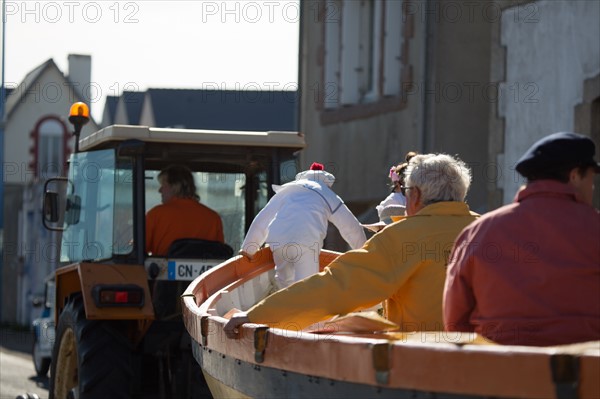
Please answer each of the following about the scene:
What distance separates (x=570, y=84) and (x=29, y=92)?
4862 cm

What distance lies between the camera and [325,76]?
2244 centimetres

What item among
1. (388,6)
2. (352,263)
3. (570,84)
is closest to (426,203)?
(352,263)

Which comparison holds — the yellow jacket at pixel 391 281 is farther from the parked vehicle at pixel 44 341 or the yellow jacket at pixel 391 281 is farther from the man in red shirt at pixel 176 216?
the parked vehicle at pixel 44 341

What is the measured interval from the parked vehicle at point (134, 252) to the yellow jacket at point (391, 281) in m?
3.63

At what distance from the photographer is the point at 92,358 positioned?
9.30m

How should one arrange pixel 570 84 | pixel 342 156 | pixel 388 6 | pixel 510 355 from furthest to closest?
pixel 342 156 < pixel 388 6 < pixel 570 84 < pixel 510 355

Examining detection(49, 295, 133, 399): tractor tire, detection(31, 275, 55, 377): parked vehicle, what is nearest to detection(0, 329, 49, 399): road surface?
detection(31, 275, 55, 377): parked vehicle

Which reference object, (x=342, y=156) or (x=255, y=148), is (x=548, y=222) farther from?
(x=342, y=156)

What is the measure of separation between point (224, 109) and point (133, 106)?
29.4 ft

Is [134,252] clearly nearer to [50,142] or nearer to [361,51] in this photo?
[361,51]

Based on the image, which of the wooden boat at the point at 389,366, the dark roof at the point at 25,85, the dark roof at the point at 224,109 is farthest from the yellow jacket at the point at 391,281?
the dark roof at the point at 25,85

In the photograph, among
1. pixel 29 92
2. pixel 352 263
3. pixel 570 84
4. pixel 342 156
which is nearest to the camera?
pixel 352 263

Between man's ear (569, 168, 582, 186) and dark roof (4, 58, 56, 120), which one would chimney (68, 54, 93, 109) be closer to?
dark roof (4, 58, 56, 120)

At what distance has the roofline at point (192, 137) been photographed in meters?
10.2
